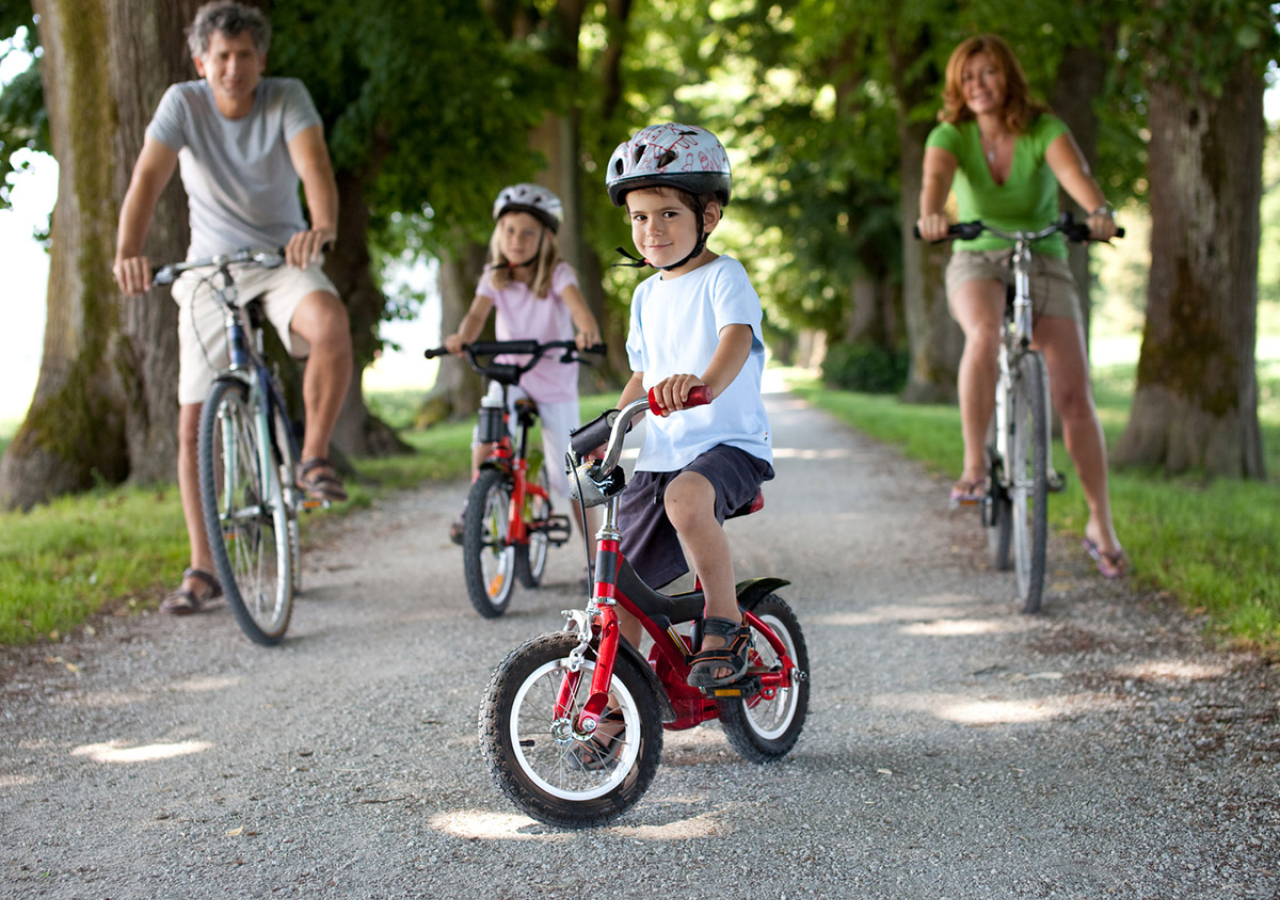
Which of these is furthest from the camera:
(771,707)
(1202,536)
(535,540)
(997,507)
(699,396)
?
(1202,536)

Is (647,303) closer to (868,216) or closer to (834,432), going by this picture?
(834,432)

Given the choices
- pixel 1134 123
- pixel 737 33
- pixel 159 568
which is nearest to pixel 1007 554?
pixel 159 568

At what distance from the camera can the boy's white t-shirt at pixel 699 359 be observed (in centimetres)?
314

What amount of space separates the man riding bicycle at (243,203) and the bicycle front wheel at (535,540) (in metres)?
0.93

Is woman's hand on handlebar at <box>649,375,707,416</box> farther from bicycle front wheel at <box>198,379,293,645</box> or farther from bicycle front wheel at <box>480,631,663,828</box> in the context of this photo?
bicycle front wheel at <box>198,379,293,645</box>

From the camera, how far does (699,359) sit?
3.18 m

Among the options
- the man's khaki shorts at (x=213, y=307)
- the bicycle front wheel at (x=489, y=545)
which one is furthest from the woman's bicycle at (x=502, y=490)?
the man's khaki shorts at (x=213, y=307)

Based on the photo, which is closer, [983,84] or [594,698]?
[594,698]

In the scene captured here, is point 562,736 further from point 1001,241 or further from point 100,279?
point 100,279

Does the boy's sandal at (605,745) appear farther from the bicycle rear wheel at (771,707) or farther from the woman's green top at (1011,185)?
the woman's green top at (1011,185)

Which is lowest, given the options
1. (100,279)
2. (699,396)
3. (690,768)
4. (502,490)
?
(690,768)

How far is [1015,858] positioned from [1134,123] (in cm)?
1908

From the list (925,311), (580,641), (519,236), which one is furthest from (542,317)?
(925,311)

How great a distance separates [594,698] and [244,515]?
252 centimetres
